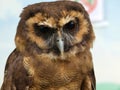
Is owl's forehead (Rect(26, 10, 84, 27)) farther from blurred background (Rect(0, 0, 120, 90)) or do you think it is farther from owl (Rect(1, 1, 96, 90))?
blurred background (Rect(0, 0, 120, 90))

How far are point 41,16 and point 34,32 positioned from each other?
0.19ft

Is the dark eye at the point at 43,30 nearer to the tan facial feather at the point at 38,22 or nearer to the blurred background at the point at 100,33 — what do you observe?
the tan facial feather at the point at 38,22

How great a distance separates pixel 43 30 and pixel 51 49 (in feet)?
0.18

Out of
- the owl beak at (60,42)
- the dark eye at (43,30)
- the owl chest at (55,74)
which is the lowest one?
the owl chest at (55,74)

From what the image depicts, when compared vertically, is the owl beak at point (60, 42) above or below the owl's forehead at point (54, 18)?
below

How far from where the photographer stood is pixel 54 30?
3.31ft

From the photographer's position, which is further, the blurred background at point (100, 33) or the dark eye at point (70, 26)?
the blurred background at point (100, 33)

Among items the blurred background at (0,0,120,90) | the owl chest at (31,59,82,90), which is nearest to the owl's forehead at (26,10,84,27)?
the owl chest at (31,59,82,90)

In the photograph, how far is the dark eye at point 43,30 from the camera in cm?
101

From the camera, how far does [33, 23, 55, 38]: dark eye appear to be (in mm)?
1011

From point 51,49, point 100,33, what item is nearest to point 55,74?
point 51,49

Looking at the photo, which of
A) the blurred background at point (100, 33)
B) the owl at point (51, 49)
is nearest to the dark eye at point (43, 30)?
the owl at point (51, 49)

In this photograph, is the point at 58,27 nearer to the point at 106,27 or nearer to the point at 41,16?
the point at 41,16

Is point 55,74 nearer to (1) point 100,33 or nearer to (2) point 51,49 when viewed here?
(2) point 51,49
